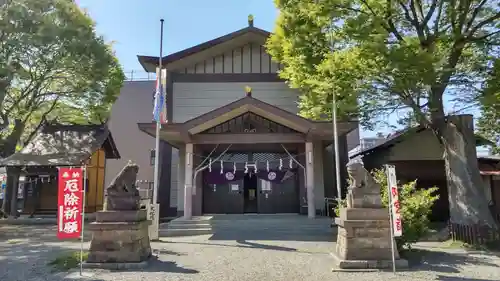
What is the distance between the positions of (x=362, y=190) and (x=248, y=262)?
2985 millimetres

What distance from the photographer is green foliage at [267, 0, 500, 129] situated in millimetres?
10125

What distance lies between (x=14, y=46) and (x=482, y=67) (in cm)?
1699

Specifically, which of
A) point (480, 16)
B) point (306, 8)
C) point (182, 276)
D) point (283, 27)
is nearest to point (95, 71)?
point (283, 27)

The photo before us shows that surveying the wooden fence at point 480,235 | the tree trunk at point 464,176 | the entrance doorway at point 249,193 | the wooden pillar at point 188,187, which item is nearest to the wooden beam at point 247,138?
the wooden pillar at point 188,187

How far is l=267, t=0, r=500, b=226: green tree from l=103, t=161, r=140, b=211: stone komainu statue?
6250 mm

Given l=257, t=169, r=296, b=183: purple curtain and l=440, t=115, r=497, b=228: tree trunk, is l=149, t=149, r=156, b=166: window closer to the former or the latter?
l=257, t=169, r=296, b=183: purple curtain

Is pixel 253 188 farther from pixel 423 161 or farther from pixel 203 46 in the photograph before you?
pixel 423 161

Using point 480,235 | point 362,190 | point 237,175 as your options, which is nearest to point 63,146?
point 237,175

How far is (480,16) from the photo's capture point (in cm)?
1088

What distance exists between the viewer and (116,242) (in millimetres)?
7816

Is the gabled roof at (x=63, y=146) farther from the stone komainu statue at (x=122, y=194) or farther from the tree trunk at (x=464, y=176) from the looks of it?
the tree trunk at (x=464, y=176)

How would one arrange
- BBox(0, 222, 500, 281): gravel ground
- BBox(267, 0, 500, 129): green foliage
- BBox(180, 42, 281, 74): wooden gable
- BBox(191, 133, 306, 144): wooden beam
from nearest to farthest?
BBox(0, 222, 500, 281): gravel ground
BBox(267, 0, 500, 129): green foliage
BBox(191, 133, 306, 144): wooden beam
BBox(180, 42, 281, 74): wooden gable

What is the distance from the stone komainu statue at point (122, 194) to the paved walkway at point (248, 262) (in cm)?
136

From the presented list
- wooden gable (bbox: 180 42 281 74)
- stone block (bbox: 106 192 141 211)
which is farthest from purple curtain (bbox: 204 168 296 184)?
stone block (bbox: 106 192 141 211)
